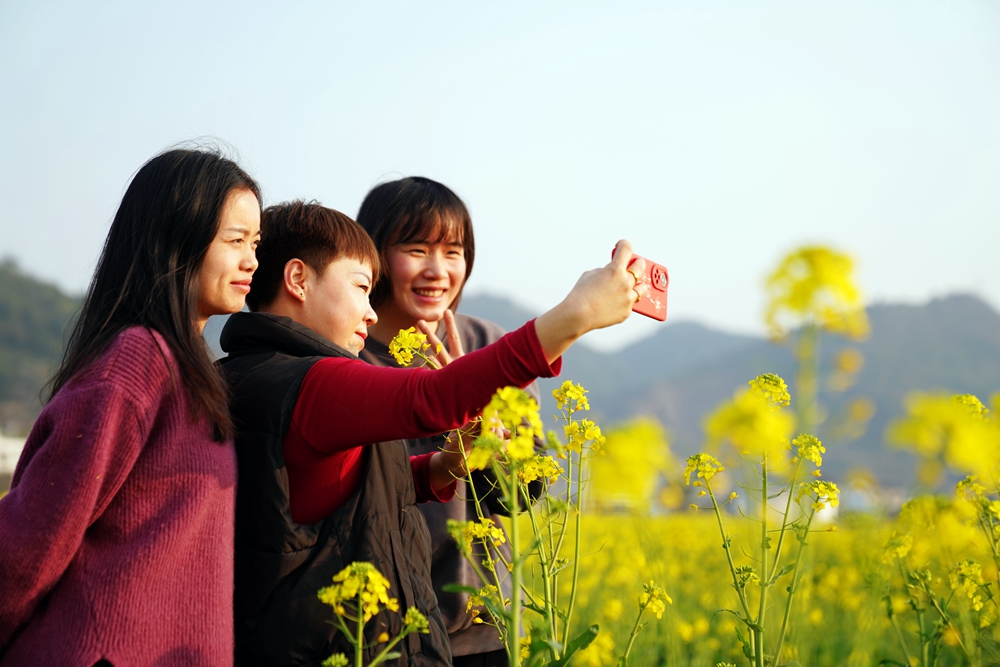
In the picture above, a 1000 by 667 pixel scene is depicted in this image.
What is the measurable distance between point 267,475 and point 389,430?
12.3 inches

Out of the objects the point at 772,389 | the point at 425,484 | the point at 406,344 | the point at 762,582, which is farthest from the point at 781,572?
the point at 406,344

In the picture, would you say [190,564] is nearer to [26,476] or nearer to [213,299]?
[26,476]

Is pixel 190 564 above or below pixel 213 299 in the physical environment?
below

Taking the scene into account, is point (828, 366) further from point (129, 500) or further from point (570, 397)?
point (129, 500)

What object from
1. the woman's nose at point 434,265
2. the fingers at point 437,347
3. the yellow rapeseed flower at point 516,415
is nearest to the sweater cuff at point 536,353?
the yellow rapeseed flower at point 516,415

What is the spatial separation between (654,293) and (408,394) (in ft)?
1.72

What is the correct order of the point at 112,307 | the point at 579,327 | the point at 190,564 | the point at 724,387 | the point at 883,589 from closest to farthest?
the point at 579,327 < the point at 190,564 < the point at 112,307 < the point at 883,589 < the point at 724,387

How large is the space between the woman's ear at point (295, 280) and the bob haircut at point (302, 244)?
0.02 m

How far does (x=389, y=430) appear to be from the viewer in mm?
1516

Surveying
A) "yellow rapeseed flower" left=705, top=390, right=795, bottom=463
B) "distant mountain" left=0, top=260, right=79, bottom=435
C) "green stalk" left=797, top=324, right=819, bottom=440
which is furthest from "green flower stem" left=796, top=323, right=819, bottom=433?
"distant mountain" left=0, top=260, right=79, bottom=435

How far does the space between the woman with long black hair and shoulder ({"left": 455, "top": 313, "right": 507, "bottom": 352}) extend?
1274 mm

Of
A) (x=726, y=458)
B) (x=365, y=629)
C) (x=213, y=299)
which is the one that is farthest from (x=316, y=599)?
(x=726, y=458)

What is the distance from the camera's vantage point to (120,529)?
1535 mm

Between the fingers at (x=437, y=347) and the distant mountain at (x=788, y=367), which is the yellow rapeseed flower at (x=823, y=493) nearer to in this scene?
the distant mountain at (x=788, y=367)
